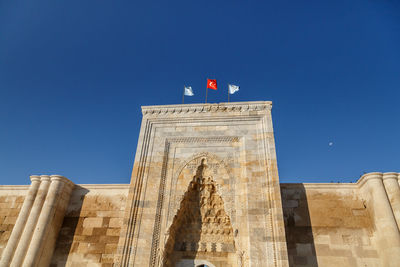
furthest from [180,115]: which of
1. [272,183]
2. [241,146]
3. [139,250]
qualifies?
[139,250]

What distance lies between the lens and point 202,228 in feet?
24.9

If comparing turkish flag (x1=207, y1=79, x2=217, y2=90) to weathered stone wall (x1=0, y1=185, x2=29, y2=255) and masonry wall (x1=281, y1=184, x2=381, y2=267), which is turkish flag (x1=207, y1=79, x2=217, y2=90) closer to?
masonry wall (x1=281, y1=184, x2=381, y2=267)

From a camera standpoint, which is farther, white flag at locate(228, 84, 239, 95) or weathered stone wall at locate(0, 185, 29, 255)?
white flag at locate(228, 84, 239, 95)

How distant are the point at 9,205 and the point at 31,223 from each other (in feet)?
6.60

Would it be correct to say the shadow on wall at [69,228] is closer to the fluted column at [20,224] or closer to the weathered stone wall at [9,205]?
the fluted column at [20,224]

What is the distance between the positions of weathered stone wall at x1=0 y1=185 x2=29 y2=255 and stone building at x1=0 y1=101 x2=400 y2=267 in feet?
0.13

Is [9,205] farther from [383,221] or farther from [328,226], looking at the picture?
[383,221]

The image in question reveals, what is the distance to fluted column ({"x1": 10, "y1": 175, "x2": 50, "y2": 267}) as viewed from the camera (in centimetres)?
720

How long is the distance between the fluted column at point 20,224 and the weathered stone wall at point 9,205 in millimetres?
1006

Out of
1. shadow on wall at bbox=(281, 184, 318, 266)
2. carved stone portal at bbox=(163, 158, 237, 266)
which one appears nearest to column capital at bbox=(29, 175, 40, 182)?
carved stone portal at bbox=(163, 158, 237, 266)

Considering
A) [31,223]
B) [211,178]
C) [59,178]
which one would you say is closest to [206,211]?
[211,178]

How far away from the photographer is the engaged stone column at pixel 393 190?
6.93 meters

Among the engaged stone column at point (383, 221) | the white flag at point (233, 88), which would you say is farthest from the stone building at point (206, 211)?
the white flag at point (233, 88)

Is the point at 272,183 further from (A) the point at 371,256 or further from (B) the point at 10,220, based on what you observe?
(B) the point at 10,220
